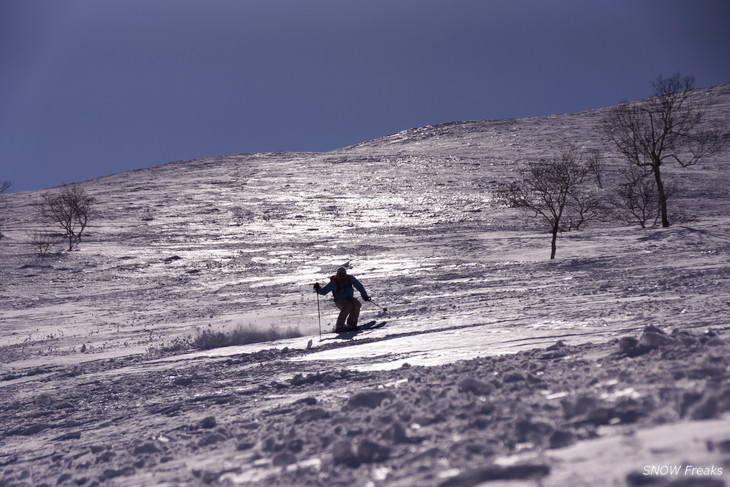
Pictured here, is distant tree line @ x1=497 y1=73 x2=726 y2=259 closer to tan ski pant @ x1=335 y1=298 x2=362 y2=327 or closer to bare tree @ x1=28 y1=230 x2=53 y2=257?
tan ski pant @ x1=335 y1=298 x2=362 y2=327

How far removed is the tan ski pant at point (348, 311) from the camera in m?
10.9

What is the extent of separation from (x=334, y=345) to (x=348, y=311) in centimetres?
245

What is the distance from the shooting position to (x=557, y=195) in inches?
1110

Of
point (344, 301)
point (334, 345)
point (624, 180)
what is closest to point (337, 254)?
point (344, 301)

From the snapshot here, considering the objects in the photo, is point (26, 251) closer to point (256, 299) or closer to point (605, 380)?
point (256, 299)

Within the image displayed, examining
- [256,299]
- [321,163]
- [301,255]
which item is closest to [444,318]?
[256,299]

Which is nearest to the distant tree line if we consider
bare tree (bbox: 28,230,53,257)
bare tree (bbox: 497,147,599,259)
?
bare tree (bbox: 497,147,599,259)

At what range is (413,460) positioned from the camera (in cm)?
327

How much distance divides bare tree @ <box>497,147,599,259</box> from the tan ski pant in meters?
11.7

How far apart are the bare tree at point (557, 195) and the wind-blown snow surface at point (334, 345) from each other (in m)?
1.38

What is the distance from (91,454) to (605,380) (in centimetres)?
381

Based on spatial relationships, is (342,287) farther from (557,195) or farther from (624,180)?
(624,180)

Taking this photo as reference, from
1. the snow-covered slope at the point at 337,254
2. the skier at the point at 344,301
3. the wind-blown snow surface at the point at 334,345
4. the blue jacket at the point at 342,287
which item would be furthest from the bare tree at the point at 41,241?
the skier at the point at 344,301

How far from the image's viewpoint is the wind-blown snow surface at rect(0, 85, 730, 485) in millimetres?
3582
